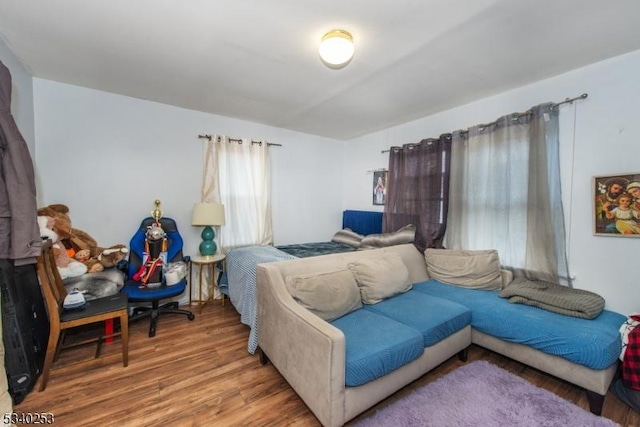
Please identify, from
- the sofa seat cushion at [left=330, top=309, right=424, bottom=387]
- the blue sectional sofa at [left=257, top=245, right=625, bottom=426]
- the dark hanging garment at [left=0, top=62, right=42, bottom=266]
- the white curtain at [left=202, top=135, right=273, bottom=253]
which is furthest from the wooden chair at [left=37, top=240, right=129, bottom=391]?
the sofa seat cushion at [left=330, top=309, right=424, bottom=387]

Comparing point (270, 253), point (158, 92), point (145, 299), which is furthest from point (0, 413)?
point (158, 92)

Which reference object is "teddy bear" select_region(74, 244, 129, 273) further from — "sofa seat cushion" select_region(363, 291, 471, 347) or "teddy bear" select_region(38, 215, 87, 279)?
"sofa seat cushion" select_region(363, 291, 471, 347)

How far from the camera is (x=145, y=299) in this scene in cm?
239

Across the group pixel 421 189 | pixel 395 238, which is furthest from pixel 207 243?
pixel 421 189

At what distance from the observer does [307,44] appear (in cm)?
182

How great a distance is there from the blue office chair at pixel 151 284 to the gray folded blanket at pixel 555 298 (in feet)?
10.3

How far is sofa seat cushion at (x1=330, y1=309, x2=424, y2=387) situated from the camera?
1386 mm

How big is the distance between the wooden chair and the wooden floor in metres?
0.14

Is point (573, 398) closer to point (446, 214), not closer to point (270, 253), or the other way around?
point (446, 214)

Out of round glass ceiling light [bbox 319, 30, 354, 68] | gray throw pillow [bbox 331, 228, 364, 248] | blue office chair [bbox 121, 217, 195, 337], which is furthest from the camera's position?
gray throw pillow [bbox 331, 228, 364, 248]

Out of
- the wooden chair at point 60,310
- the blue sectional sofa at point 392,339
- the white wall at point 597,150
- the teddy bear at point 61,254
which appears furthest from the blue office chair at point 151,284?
the white wall at point 597,150

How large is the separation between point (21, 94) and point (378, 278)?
3.50 metres

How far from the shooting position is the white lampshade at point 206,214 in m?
2.91

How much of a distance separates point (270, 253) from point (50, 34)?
7.96 feet
